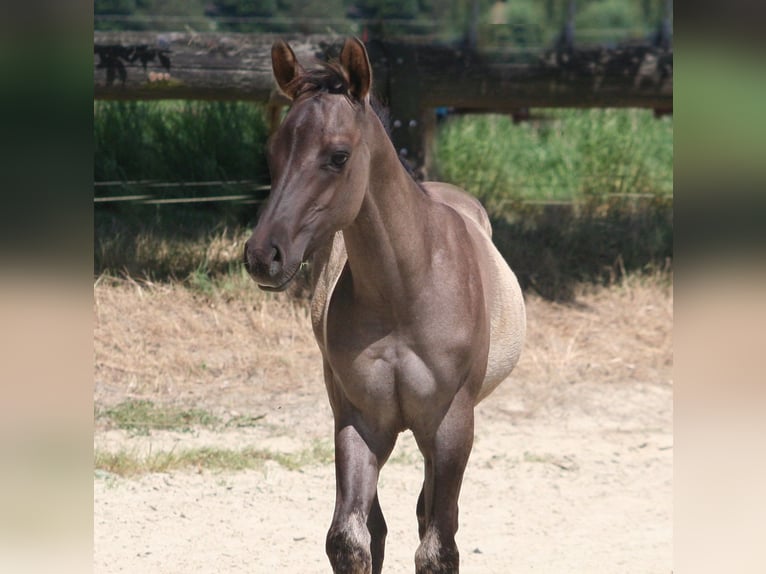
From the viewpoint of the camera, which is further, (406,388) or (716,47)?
(406,388)

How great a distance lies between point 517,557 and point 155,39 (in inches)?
190

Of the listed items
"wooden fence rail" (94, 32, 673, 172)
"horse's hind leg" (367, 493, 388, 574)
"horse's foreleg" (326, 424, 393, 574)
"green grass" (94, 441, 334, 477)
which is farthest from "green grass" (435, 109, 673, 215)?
"horse's foreleg" (326, 424, 393, 574)

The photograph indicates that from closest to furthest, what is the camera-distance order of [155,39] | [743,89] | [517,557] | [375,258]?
[743,89], [375,258], [517,557], [155,39]

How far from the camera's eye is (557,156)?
10148 millimetres

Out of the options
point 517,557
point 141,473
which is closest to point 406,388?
point 517,557

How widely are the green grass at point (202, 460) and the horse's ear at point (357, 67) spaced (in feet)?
10.5

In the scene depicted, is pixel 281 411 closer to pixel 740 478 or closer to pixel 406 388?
pixel 406 388

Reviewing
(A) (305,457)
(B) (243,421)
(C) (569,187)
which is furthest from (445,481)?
(C) (569,187)

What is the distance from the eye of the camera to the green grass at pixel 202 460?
5473 millimetres

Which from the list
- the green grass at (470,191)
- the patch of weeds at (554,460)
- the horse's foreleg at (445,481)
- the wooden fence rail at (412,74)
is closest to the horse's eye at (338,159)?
the horse's foreleg at (445,481)

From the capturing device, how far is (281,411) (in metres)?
6.57

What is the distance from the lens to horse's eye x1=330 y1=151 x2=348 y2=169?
272cm

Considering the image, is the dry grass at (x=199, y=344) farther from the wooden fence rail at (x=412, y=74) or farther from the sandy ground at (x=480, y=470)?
the wooden fence rail at (x=412, y=74)

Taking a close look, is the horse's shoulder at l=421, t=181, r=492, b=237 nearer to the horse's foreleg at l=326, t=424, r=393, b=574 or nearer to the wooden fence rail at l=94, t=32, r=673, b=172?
the horse's foreleg at l=326, t=424, r=393, b=574
